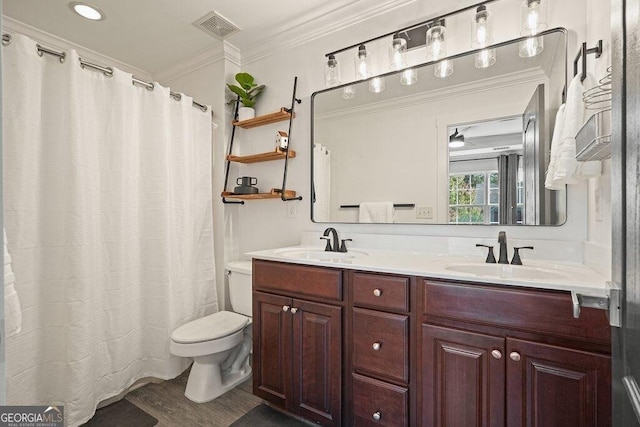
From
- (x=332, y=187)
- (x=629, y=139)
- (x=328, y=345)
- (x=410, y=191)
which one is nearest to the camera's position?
(x=629, y=139)

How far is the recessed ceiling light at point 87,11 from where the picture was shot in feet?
6.49

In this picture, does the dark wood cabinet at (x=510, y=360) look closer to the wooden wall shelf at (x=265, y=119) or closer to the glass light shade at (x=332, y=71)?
the glass light shade at (x=332, y=71)

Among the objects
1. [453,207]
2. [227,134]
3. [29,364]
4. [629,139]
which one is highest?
[227,134]

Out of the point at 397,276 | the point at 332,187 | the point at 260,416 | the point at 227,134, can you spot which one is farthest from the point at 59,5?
the point at 260,416

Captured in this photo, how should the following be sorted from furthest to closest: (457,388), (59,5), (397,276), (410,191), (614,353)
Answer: (59,5) < (410,191) < (397,276) < (457,388) < (614,353)

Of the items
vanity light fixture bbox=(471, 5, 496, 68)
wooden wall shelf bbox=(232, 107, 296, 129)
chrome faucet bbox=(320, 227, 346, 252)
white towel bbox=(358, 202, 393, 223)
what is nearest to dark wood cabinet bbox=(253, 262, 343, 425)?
chrome faucet bbox=(320, 227, 346, 252)

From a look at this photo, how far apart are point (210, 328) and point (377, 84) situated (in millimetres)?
1886

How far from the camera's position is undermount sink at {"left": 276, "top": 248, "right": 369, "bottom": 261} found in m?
1.80

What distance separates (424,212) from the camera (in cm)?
179

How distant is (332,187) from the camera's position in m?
2.13

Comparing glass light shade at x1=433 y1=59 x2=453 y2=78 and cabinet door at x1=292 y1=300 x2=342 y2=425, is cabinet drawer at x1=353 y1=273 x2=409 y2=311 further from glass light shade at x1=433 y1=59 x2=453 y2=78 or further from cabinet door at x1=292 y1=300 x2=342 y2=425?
glass light shade at x1=433 y1=59 x2=453 y2=78

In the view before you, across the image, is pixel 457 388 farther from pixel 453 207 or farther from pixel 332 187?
pixel 332 187

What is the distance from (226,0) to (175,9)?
0.37 meters

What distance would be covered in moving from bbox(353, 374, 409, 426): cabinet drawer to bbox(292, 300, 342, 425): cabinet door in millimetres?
90
